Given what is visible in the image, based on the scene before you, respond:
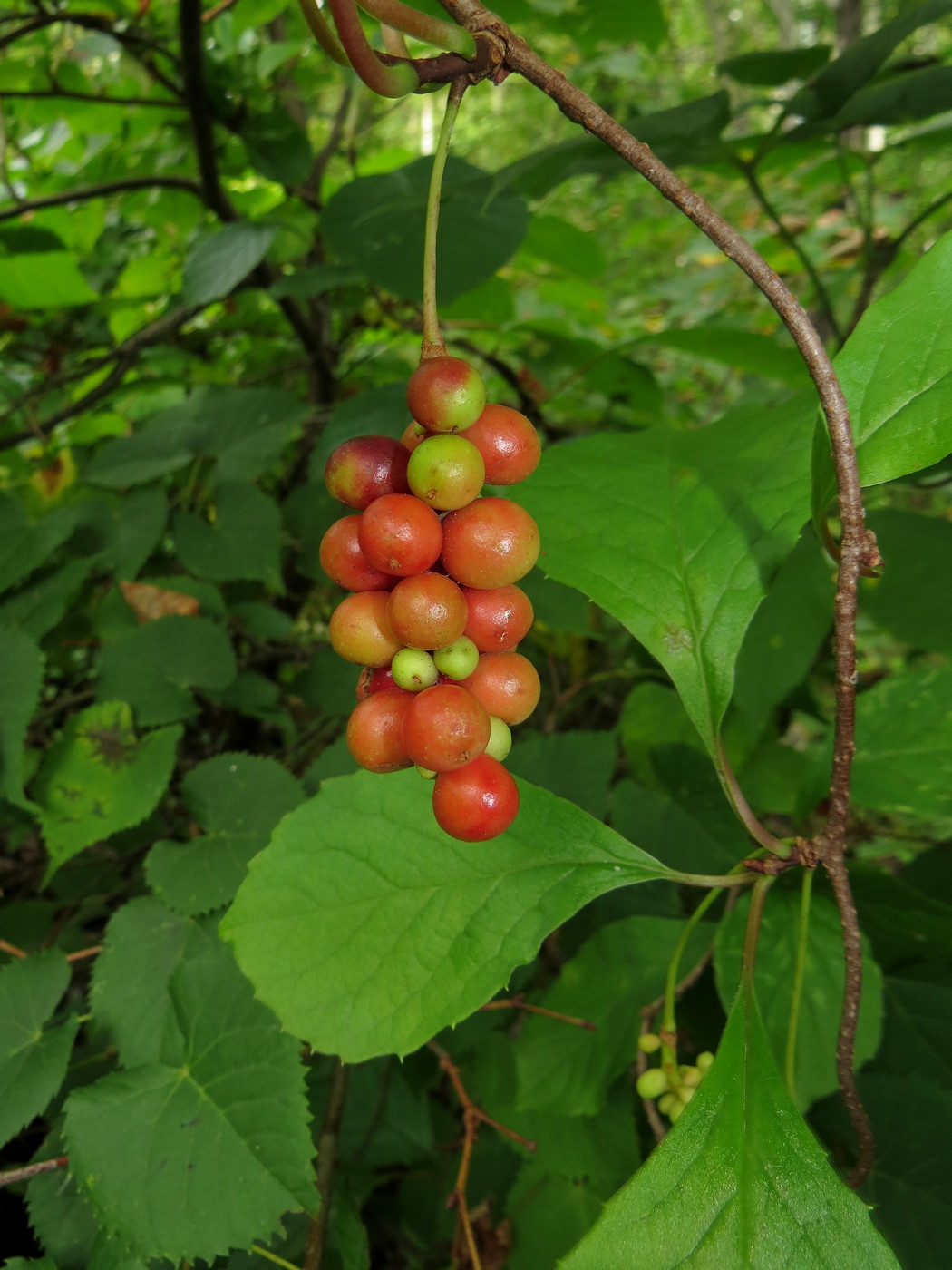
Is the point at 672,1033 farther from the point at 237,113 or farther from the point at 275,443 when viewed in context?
the point at 237,113

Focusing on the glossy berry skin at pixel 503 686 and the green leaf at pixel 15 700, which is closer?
the glossy berry skin at pixel 503 686

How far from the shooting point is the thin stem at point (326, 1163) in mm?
827

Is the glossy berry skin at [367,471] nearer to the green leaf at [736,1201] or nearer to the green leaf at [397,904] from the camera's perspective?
the green leaf at [397,904]

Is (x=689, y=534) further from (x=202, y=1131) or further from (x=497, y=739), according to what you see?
(x=202, y=1131)

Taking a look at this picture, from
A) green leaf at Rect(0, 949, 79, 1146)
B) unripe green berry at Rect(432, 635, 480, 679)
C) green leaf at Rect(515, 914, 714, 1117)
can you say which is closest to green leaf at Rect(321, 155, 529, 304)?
unripe green berry at Rect(432, 635, 480, 679)

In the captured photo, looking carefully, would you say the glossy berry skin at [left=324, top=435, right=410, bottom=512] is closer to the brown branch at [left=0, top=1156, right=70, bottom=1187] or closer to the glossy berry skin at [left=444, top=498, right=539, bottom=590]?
the glossy berry skin at [left=444, top=498, right=539, bottom=590]

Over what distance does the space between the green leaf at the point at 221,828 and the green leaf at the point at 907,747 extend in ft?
2.47

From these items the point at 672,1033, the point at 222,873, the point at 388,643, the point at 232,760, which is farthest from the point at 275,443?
the point at 672,1033

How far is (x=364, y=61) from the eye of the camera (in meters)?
0.43

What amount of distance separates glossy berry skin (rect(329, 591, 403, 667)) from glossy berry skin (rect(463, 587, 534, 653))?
5cm

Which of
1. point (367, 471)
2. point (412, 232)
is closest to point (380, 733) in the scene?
point (367, 471)

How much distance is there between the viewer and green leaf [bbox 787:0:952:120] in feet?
2.91

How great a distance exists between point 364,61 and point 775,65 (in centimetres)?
113

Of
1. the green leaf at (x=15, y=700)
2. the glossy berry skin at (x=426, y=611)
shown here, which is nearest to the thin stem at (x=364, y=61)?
the glossy berry skin at (x=426, y=611)
